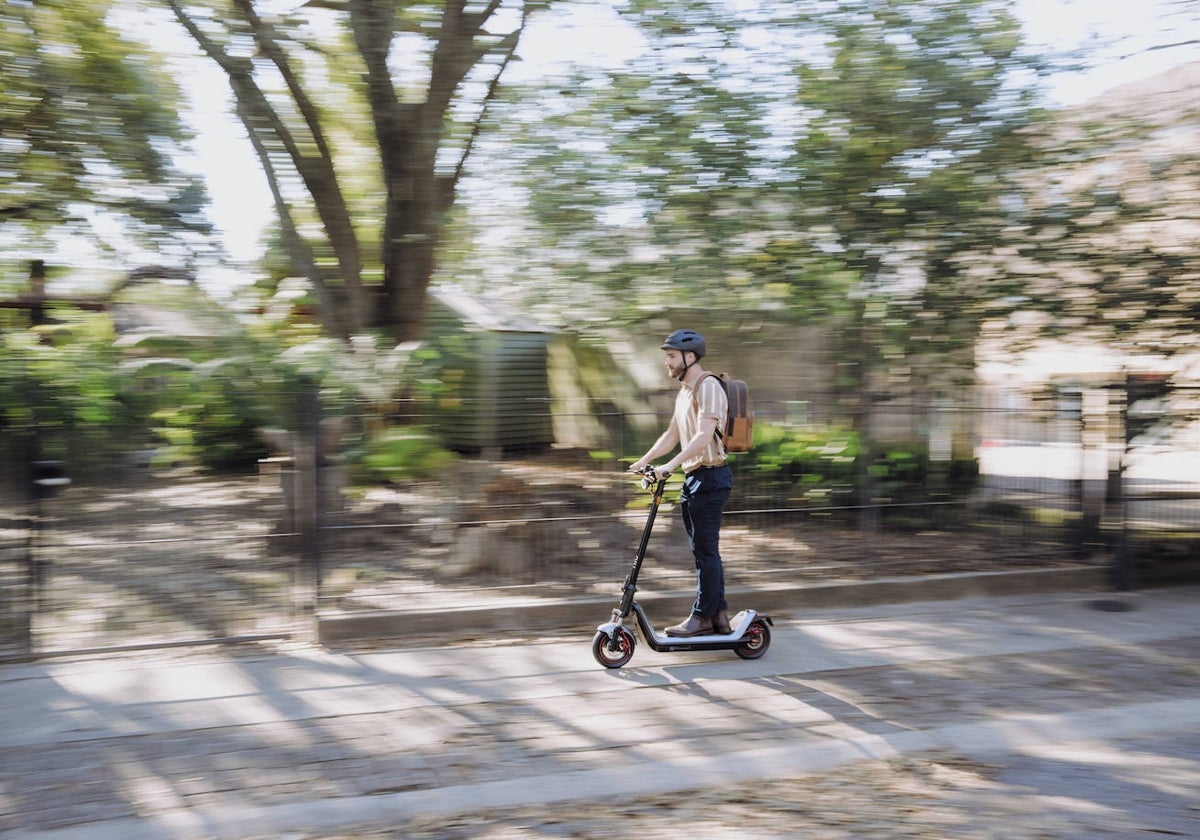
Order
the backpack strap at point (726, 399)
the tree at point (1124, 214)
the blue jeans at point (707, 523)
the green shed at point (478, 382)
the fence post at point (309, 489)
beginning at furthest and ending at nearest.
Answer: the tree at point (1124, 214) → the green shed at point (478, 382) → the fence post at point (309, 489) → the blue jeans at point (707, 523) → the backpack strap at point (726, 399)

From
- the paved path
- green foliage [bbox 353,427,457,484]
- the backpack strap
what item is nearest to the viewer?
the paved path

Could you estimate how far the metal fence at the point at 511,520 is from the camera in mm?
6430

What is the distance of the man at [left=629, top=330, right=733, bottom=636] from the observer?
20.0 feet

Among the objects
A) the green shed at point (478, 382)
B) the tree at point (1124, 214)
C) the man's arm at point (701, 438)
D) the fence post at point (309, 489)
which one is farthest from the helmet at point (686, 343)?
the tree at point (1124, 214)

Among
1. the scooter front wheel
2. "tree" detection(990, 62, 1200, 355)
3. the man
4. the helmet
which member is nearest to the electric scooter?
the scooter front wheel

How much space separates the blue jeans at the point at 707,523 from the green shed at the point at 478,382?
196 centimetres

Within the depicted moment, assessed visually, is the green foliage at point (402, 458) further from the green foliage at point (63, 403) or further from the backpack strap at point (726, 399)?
the backpack strap at point (726, 399)

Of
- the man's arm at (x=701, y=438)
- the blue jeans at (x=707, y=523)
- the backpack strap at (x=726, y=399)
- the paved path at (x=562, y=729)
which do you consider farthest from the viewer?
the blue jeans at (x=707, y=523)

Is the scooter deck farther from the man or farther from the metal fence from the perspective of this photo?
the metal fence

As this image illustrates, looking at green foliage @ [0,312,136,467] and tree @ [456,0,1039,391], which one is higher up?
tree @ [456,0,1039,391]

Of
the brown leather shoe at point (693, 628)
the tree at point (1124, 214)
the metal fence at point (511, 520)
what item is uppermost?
the tree at point (1124, 214)

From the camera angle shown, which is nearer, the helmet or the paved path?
the paved path

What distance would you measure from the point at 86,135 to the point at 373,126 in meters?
2.65

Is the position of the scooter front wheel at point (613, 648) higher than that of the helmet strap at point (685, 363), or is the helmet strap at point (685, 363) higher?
the helmet strap at point (685, 363)
